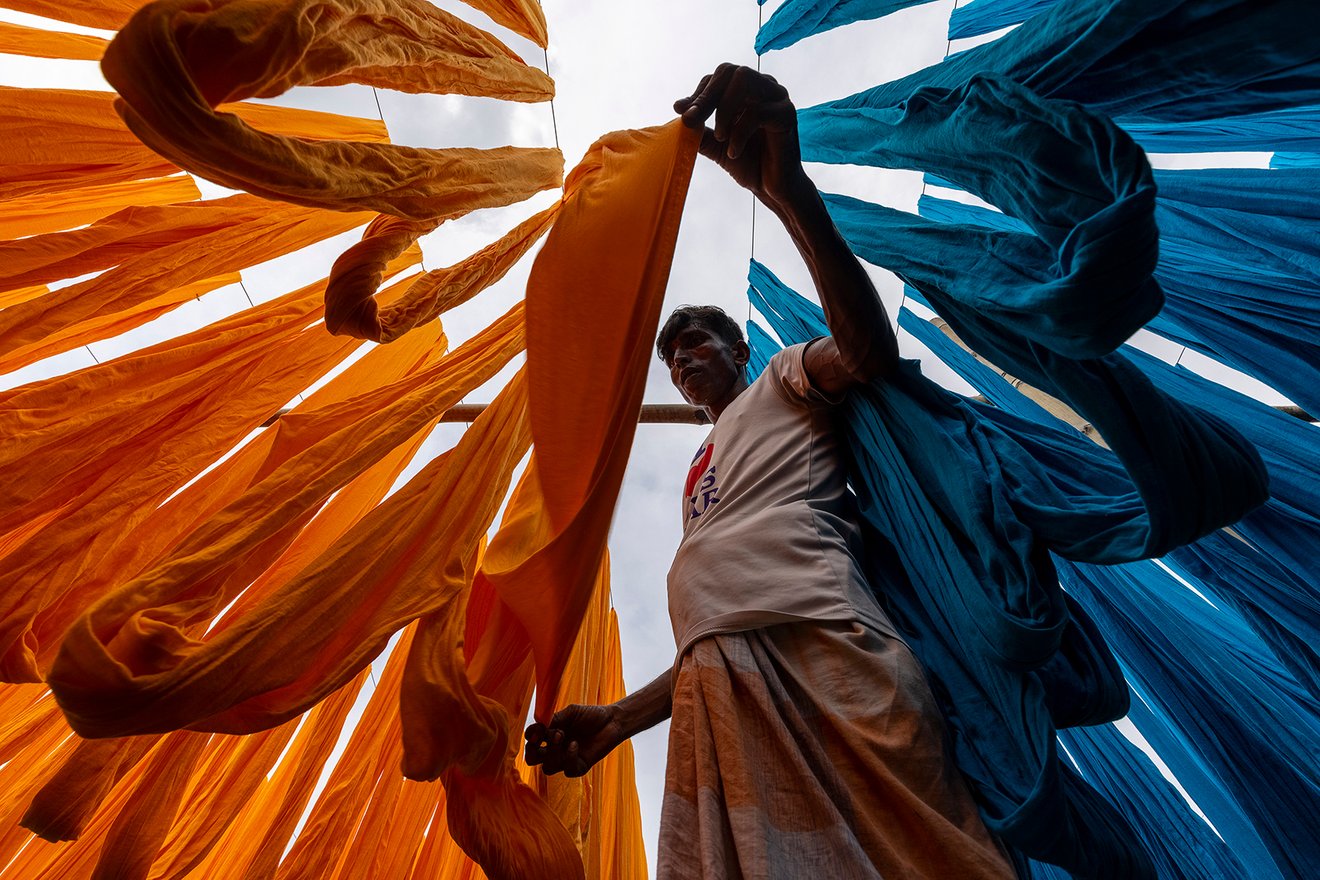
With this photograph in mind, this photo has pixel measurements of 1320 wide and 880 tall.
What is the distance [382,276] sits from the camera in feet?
3.95

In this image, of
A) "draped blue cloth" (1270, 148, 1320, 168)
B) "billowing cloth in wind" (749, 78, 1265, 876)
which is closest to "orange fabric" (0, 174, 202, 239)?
"billowing cloth in wind" (749, 78, 1265, 876)

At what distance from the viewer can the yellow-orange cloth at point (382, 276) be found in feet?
3.50

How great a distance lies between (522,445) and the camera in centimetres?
140

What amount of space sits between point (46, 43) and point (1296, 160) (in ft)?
7.21

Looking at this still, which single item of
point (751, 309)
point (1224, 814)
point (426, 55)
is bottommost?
point (1224, 814)

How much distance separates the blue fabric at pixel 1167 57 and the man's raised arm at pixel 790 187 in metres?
0.28

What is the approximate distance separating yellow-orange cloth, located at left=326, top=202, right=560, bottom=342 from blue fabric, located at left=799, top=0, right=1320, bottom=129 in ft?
2.51

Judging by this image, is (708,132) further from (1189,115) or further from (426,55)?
(1189,115)

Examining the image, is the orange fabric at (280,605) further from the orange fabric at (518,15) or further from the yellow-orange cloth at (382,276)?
the orange fabric at (518,15)

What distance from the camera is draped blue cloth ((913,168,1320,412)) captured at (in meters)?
1.04

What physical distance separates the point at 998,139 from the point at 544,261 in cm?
64

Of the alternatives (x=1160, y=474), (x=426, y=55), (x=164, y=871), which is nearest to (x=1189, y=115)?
(x=1160, y=474)

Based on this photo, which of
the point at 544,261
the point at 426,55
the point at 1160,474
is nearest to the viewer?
the point at 1160,474

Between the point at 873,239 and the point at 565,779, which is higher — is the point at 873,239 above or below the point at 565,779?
above
